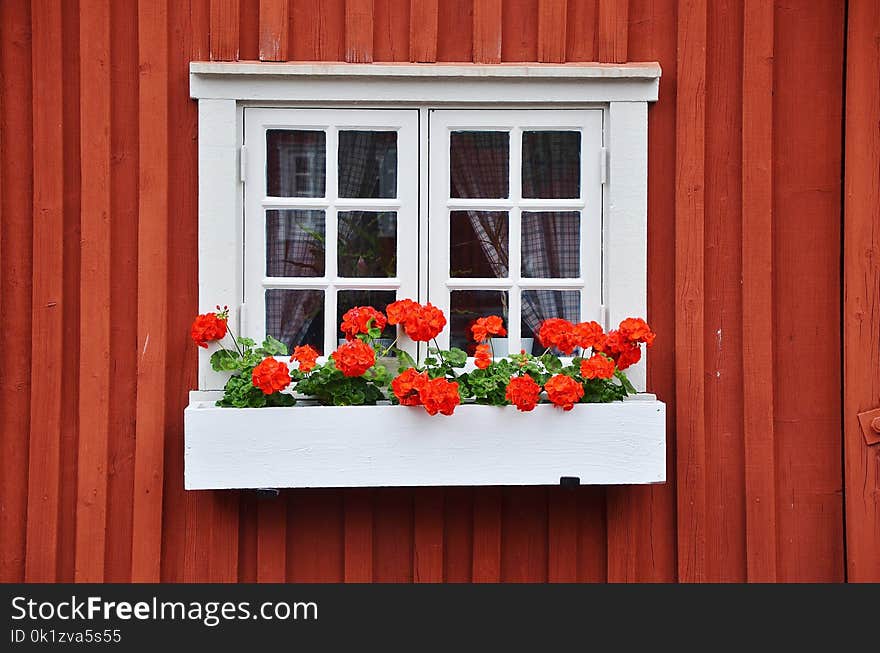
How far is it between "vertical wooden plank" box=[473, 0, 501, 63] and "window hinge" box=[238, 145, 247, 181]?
84cm

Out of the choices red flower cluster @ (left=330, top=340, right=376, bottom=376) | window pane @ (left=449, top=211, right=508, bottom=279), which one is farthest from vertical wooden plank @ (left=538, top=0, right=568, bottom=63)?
red flower cluster @ (left=330, top=340, right=376, bottom=376)

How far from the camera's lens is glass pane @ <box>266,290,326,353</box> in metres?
2.69

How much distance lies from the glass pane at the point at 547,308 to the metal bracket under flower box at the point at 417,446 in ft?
1.19

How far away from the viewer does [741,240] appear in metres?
2.68

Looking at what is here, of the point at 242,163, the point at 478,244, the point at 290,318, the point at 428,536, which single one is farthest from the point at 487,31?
the point at 428,536

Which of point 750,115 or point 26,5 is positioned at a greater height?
point 26,5

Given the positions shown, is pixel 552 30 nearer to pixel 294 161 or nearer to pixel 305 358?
pixel 294 161

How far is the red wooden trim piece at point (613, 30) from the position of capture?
2.63 metres

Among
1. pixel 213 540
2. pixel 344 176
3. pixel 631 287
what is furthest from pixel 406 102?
pixel 213 540

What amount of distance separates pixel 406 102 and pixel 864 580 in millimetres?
2281

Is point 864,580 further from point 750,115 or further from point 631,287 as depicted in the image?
point 750,115

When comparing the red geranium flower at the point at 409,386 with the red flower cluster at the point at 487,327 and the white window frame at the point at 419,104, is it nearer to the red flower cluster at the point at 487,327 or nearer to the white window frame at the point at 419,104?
the red flower cluster at the point at 487,327

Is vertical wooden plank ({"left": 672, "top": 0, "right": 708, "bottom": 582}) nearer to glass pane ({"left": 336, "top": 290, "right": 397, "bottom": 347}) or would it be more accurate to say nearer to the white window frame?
the white window frame

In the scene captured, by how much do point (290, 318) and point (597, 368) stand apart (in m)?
1.06
